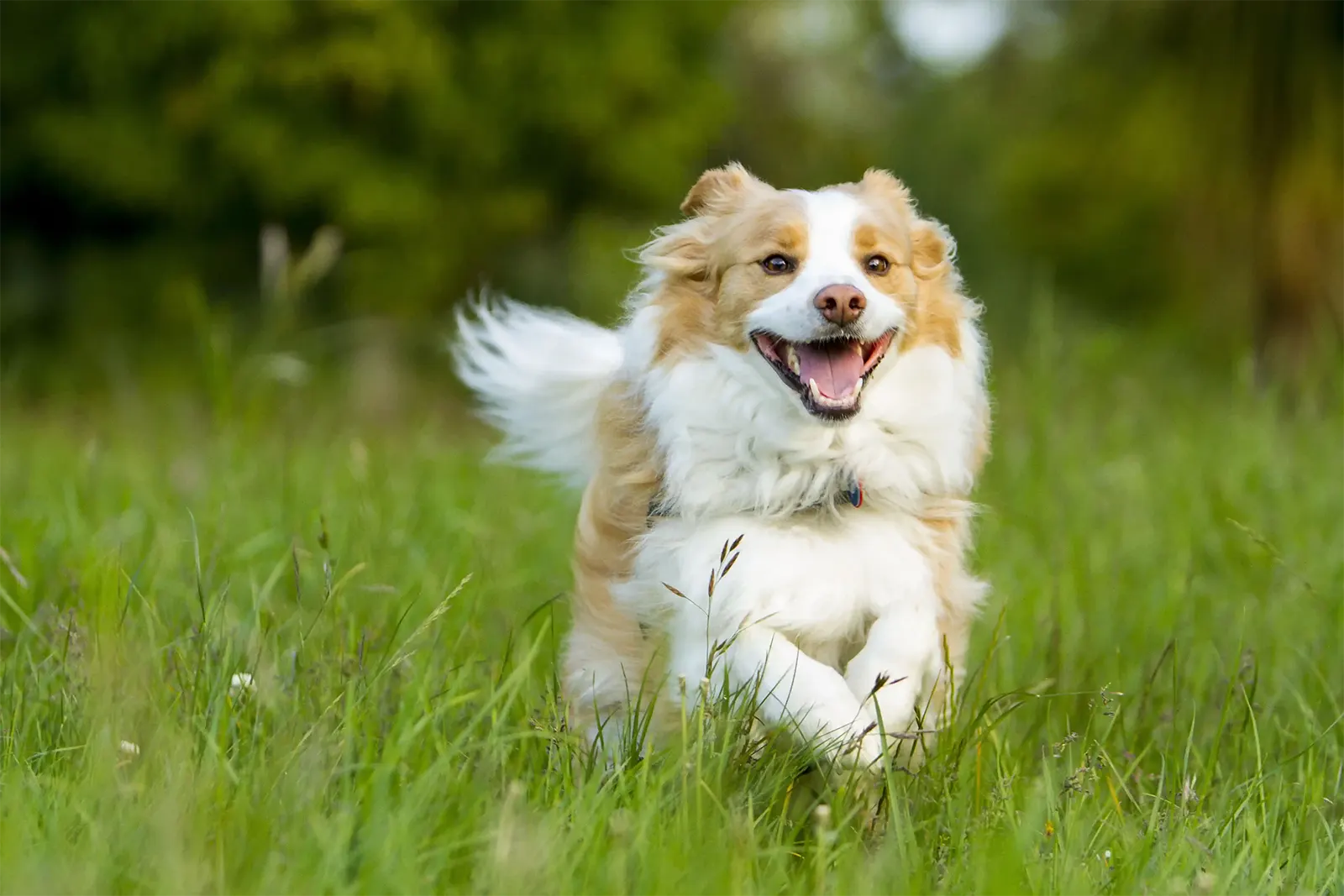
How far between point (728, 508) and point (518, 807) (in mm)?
1124

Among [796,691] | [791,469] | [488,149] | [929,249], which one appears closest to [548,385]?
[791,469]

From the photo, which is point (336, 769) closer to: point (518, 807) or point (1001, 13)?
point (518, 807)

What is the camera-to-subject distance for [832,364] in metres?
3.37

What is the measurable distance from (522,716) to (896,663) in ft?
2.83

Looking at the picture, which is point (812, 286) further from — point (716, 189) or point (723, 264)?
point (716, 189)

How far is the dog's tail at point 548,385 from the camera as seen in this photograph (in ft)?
12.9

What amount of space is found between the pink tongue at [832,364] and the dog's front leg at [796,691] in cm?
63

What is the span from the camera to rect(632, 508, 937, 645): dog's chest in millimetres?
3146

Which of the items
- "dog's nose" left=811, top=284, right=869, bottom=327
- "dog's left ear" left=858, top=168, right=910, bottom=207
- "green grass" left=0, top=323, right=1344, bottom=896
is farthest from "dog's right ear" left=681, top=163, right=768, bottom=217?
"green grass" left=0, top=323, right=1344, bottom=896

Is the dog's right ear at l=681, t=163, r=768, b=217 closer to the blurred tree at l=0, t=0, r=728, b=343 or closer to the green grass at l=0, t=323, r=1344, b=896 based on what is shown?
the green grass at l=0, t=323, r=1344, b=896

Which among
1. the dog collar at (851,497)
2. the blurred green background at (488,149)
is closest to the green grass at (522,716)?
the dog collar at (851,497)

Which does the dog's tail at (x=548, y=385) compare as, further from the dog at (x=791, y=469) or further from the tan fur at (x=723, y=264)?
the tan fur at (x=723, y=264)

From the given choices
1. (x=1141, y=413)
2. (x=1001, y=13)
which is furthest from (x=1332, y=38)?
(x=1141, y=413)

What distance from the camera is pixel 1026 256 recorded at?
1975 centimetres
